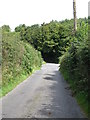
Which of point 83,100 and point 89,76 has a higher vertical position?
point 89,76

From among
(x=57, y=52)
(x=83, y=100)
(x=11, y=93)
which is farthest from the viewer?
(x=57, y=52)

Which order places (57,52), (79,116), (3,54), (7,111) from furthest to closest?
(57,52) → (3,54) → (7,111) → (79,116)

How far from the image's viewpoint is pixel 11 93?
538 inches

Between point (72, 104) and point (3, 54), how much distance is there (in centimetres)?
550

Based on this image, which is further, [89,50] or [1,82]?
[1,82]

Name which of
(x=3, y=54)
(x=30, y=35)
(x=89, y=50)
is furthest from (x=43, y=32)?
(x=89, y=50)

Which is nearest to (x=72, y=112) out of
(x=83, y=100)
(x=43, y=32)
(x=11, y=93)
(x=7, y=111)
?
(x=83, y=100)

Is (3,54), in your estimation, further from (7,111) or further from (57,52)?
(57,52)

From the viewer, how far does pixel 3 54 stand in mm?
14820

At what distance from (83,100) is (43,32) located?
218 ft

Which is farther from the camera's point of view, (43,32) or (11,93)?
(43,32)

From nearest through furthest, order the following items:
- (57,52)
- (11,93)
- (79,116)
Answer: (79,116)
(11,93)
(57,52)

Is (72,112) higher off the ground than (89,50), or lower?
lower

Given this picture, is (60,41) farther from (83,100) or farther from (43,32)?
(83,100)
